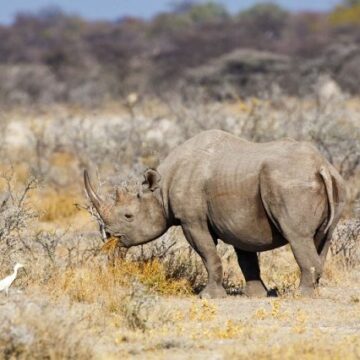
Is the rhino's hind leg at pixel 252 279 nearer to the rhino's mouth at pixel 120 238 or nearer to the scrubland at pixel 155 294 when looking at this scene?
the scrubland at pixel 155 294

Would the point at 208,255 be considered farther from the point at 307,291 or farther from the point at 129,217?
the point at 307,291

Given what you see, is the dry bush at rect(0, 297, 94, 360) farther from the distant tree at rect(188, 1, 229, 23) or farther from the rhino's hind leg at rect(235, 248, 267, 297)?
the distant tree at rect(188, 1, 229, 23)

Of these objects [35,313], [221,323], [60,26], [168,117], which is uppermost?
[35,313]

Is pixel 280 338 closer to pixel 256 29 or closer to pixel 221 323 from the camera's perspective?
pixel 221 323

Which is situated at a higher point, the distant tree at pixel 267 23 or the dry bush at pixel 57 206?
the dry bush at pixel 57 206

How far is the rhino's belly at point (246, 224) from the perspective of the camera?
1084cm

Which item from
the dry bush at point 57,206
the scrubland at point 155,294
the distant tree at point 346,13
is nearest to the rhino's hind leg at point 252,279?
the scrubland at point 155,294

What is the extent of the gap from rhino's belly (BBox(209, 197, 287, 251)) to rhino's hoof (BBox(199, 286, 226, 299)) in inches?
18.7

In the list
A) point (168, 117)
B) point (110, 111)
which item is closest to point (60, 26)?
point (110, 111)

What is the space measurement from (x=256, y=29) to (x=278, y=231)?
57.2m

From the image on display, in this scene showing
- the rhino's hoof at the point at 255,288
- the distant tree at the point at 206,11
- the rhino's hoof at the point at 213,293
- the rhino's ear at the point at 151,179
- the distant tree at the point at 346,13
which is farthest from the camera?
the distant tree at the point at 206,11

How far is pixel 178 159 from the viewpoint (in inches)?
446

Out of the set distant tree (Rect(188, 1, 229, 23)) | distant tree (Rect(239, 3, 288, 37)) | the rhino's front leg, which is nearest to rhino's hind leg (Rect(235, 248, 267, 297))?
the rhino's front leg

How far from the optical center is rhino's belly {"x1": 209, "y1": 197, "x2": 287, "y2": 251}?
427 inches
